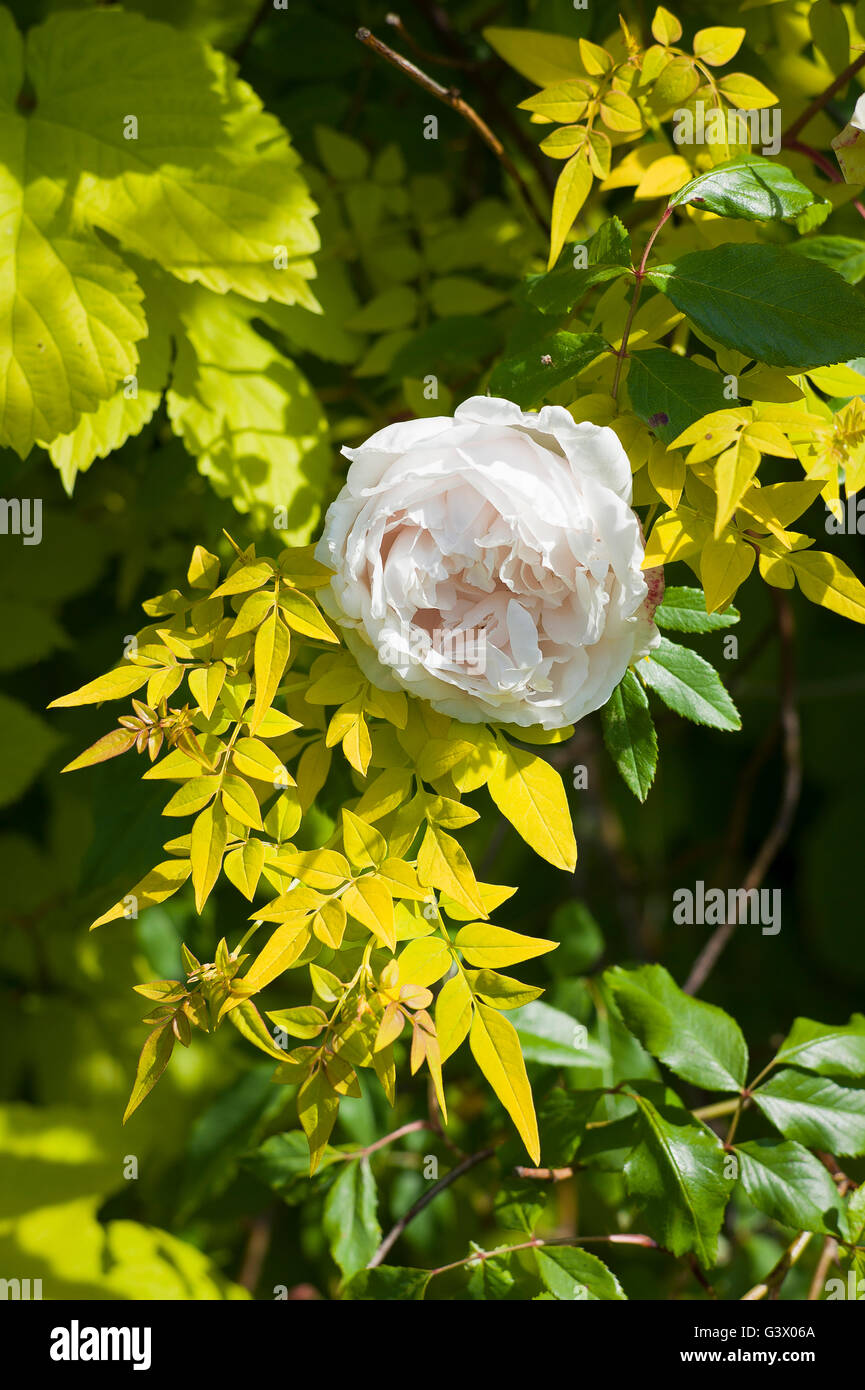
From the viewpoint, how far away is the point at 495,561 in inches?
32.4

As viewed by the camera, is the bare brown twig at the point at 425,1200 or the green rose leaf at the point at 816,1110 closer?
the green rose leaf at the point at 816,1110

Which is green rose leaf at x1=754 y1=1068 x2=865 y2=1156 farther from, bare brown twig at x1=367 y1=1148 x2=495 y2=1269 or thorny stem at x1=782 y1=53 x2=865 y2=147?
thorny stem at x1=782 y1=53 x2=865 y2=147

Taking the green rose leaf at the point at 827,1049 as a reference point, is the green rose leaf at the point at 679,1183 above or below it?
below

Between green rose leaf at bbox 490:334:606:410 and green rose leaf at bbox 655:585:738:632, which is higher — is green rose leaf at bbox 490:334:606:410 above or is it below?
above

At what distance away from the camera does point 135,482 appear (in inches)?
64.3

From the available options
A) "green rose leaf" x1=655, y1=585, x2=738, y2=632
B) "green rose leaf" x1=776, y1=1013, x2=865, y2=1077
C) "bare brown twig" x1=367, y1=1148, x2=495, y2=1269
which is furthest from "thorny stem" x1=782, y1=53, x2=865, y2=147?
"bare brown twig" x1=367, y1=1148, x2=495, y2=1269

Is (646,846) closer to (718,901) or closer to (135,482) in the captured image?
(718,901)

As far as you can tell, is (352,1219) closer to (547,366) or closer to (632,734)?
(632,734)

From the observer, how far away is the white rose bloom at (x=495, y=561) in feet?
2.60

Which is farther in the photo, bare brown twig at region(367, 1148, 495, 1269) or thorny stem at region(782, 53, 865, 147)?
bare brown twig at region(367, 1148, 495, 1269)

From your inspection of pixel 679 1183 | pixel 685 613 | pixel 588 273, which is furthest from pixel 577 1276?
pixel 588 273

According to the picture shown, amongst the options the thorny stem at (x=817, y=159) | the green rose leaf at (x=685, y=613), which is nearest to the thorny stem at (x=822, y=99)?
the thorny stem at (x=817, y=159)

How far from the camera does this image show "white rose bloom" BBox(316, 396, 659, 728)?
79 centimetres

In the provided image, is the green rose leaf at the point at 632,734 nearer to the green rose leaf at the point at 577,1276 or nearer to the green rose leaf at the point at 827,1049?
the green rose leaf at the point at 827,1049
